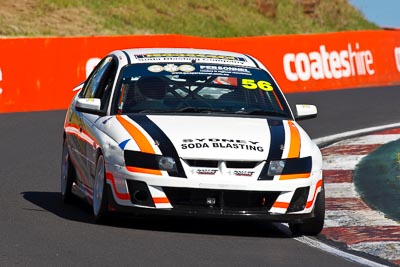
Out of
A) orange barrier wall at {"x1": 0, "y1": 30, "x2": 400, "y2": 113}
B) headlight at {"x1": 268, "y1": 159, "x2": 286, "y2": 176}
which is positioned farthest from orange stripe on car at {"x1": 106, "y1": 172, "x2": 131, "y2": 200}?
orange barrier wall at {"x1": 0, "y1": 30, "x2": 400, "y2": 113}

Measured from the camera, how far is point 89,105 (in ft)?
34.2

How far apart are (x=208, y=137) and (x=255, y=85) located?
1439 millimetres

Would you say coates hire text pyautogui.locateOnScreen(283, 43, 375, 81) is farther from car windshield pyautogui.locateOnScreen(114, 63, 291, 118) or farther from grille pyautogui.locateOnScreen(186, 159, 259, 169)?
grille pyautogui.locateOnScreen(186, 159, 259, 169)

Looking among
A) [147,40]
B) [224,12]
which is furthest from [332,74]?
[224,12]

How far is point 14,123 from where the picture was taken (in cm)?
1984

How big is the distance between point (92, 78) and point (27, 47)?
11505 mm

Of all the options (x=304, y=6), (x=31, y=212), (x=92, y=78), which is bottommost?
(x=304, y=6)

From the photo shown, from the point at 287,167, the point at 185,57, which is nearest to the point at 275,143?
the point at 287,167

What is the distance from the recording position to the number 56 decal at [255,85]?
10797 millimetres

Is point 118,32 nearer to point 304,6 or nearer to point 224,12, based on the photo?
point 224,12

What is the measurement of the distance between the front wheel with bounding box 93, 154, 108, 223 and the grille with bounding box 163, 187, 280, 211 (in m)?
0.52

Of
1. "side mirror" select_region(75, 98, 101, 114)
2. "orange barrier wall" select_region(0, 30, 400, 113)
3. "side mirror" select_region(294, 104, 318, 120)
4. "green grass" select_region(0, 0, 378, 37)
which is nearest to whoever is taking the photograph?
"side mirror" select_region(75, 98, 101, 114)

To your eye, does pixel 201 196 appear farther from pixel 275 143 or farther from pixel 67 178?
pixel 67 178

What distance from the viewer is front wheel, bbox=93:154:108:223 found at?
961cm
